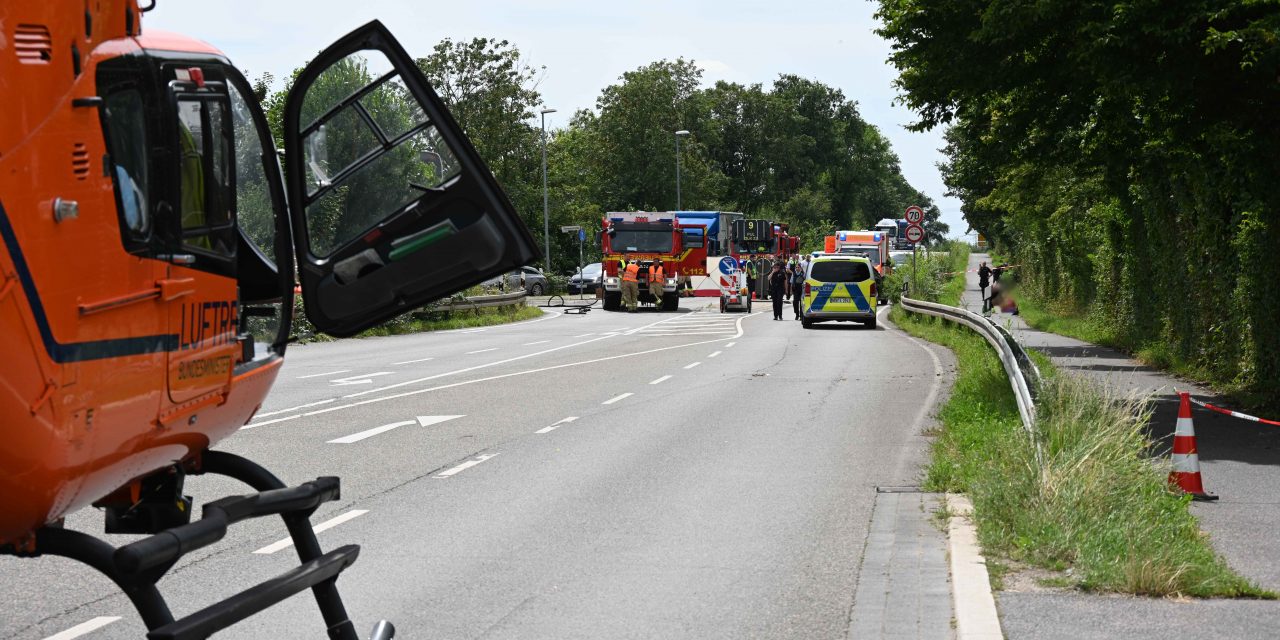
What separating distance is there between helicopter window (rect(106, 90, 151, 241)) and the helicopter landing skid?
2.78ft

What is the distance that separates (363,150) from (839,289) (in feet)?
112

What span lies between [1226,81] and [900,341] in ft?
60.0

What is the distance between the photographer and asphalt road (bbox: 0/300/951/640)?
726cm

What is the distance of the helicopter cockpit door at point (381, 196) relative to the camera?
4.83 m

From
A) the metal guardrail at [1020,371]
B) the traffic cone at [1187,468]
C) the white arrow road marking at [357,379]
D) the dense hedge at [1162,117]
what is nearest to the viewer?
the traffic cone at [1187,468]

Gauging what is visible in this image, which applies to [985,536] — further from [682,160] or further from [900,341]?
[682,160]

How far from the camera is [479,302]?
1727 inches

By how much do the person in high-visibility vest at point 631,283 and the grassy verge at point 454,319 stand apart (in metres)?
3.11

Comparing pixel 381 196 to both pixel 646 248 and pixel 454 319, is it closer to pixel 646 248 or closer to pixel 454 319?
pixel 454 319

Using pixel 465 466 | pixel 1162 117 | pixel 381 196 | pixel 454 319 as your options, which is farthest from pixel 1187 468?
pixel 454 319

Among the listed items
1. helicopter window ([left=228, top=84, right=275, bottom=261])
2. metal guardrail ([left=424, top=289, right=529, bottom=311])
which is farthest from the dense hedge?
metal guardrail ([left=424, top=289, right=529, bottom=311])

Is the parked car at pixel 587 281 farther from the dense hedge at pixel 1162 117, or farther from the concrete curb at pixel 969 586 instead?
the concrete curb at pixel 969 586

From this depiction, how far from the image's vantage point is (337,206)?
5082 millimetres

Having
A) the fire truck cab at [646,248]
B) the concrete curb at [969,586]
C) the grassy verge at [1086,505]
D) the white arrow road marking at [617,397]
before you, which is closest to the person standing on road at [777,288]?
the fire truck cab at [646,248]
